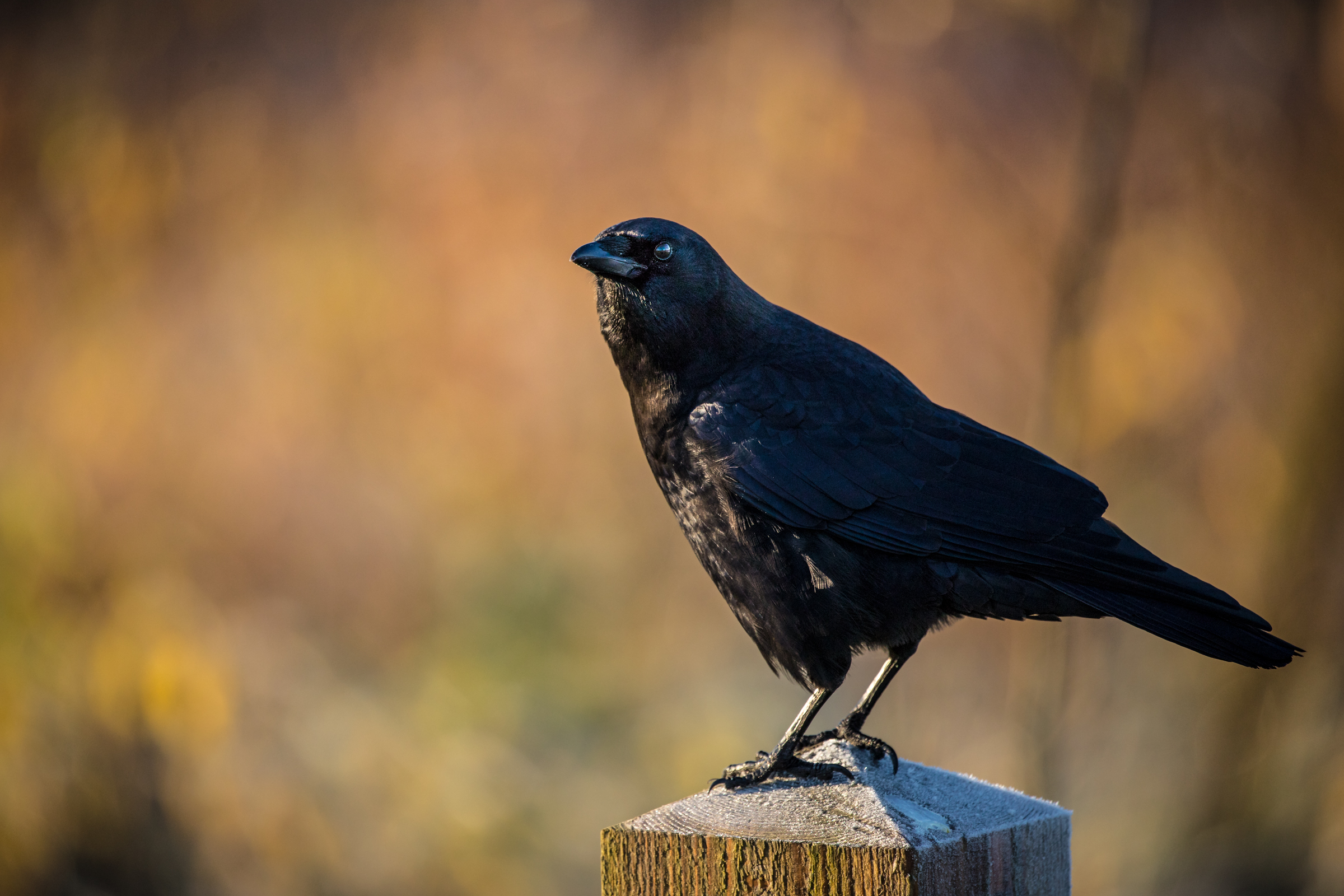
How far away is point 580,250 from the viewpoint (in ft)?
8.58

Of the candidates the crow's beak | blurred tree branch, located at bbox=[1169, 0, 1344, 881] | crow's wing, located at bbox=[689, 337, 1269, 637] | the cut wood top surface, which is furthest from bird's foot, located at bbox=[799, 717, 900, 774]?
blurred tree branch, located at bbox=[1169, 0, 1344, 881]

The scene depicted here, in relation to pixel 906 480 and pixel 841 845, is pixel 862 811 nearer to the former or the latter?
pixel 841 845

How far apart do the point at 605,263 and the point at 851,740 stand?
4.20 feet

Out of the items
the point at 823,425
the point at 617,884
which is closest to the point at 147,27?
the point at 823,425

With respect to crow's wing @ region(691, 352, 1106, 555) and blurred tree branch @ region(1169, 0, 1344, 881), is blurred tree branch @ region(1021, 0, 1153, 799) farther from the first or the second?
crow's wing @ region(691, 352, 1106, 555)

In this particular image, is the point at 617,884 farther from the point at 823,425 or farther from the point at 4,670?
the point at 4,670

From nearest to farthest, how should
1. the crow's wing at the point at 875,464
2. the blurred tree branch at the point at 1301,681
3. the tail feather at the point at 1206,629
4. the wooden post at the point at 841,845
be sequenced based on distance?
the wooden post at the point at 841,845 < the tail feather at the point at 1206,629 < the crow's wing at the point at 875,464 < the blurred tree branch at the point at 1301,681

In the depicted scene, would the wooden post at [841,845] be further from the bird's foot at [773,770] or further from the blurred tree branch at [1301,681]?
the blurred tree branch at [1301,681]

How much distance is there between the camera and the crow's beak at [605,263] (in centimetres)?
260

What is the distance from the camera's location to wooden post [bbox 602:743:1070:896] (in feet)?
5.07

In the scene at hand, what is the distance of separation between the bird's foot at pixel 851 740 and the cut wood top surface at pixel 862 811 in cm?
29

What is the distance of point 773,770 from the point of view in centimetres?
216

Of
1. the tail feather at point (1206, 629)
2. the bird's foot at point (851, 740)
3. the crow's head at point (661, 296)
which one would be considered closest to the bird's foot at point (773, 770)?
the bird's foot at point (851, 740)

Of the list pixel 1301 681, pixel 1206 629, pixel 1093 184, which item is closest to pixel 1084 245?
pixel 1093 184
